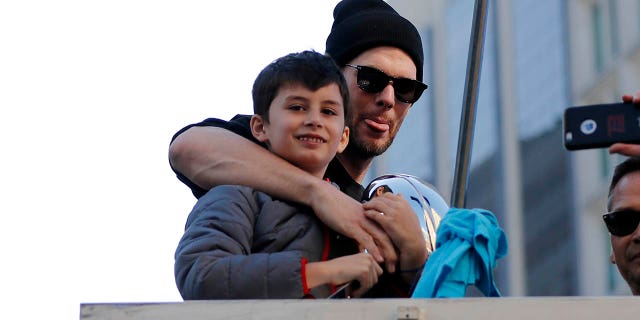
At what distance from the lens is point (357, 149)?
203 inches

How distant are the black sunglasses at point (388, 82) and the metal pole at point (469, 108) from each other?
1.63ft

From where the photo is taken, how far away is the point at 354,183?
16.5 ft

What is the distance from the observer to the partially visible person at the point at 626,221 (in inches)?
209

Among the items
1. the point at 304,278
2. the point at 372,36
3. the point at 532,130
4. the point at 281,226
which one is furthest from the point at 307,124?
the point at 532,130

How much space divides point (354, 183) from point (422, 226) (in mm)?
735

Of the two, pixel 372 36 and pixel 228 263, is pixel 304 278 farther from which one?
pixel 372 36

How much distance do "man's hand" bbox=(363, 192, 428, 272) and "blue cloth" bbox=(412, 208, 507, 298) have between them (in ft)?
0.91

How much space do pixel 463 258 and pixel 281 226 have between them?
57 centimetres

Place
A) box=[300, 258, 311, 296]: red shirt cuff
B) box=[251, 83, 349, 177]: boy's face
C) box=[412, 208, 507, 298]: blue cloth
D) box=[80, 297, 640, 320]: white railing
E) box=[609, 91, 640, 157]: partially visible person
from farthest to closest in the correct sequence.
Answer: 1. box=[251, 83, 349, 177]: boy's face
2. box=[300, 258, 311, 296]: red shirt cuff
3. box=[609, 91, 640, 157]: partially visible person
4. box=[412, 208, 507, 298]: blue cloth
5. box=[80, 297, 640, 320]: white railing

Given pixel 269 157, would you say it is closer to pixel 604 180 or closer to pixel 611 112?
pixel 611 112

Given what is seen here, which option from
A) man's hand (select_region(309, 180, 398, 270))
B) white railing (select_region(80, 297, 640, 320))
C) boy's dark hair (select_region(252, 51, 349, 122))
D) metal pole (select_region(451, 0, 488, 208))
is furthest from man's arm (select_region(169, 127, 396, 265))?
white railing (select_region(80, 297, 640, 320))

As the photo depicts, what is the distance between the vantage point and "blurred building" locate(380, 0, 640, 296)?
35031 millimetres

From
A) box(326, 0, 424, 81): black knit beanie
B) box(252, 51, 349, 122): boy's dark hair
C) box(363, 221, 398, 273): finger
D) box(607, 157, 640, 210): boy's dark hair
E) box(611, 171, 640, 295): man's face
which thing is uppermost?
box(326, 0, 424, 81): black knit beanie

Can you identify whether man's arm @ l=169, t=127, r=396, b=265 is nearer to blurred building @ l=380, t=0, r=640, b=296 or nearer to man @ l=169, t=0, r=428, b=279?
man @ l=169, t=0, r=428, b=279
